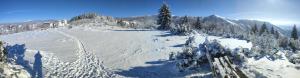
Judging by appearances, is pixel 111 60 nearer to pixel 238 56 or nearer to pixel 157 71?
pixel 157 71

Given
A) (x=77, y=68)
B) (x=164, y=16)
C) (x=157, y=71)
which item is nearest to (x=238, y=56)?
(x=157, y=71)

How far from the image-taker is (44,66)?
1942 centimetres

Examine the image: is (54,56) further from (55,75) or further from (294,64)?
(294,64)

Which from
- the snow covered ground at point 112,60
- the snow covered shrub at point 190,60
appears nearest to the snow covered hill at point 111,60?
the snow covered ground at point 112,60

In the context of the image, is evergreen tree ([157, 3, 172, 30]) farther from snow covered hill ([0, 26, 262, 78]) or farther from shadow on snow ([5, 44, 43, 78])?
shadow on snow ([5, 44, 43, 78])

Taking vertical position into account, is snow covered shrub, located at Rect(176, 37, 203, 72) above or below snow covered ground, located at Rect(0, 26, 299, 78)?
above

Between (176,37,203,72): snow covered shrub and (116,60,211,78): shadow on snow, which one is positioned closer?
(116,60,211,78): shadow on snow

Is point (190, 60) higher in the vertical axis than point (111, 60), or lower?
higher

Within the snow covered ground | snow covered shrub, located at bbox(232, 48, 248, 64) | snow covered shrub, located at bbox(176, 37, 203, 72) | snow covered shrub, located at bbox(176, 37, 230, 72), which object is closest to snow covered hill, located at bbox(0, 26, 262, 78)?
the snow covered ground

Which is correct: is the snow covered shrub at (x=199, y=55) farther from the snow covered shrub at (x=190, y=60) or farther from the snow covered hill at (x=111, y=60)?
the snow covered hill at (x=111, y=60)

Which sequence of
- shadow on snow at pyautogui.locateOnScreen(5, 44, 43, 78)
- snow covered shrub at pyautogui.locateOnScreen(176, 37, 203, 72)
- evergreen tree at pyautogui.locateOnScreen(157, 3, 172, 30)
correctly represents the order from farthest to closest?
evergreen tree at pyautogui.locateOnScreen(157, 3, 172, 30)
snow covered shrub at pyautogui.locateOnScreen(176, 37, 203, 72)
shadow on snow at pyautogui.locateOnScreen(5, 44, 43, 78)

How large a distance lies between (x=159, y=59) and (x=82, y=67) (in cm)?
557

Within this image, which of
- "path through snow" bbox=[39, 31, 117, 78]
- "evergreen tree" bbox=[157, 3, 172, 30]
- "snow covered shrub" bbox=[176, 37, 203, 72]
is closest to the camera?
"path through snow" bbox=[39, 31, 117, 78]

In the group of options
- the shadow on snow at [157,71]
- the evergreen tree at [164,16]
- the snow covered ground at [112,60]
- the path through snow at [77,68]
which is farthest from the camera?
the evergreen tree at [164,16]
